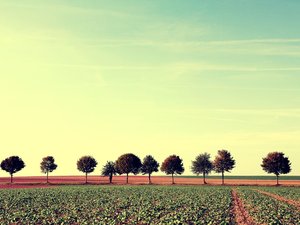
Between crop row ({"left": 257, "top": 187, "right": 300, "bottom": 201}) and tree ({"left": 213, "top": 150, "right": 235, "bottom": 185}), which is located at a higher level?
tree ({"left": 213, "top": 150, "right": 235, "bottom": 185})

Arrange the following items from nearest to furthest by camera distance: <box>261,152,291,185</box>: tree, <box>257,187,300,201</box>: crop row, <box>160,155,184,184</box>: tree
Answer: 1. <box>257,187,300,201</box>: crop row
2. <box>261,152,291,185</box>: tree
3. <box>160,155,184,184</box>: tree

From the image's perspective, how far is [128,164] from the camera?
472ft

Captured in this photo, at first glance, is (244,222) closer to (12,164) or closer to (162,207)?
(162,207)

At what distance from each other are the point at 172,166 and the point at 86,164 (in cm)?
3608

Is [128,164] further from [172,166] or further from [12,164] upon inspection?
[12,164]

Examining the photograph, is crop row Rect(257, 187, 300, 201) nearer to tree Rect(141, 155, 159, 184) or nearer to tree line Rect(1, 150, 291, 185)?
tree line Rect(1, 150, 291, 185)

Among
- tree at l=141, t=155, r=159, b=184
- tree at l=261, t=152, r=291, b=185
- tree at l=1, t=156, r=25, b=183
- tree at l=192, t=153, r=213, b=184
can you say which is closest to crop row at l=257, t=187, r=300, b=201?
tree at l=261, t=152, r=291, b=185

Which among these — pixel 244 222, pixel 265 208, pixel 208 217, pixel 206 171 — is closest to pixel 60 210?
pixel 208 217

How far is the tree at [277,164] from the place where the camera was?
404ft

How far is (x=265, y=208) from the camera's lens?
145 feet

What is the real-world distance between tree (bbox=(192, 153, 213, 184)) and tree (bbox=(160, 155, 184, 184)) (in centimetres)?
592

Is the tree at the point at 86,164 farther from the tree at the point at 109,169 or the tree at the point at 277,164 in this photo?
the tree at the point at 277,164

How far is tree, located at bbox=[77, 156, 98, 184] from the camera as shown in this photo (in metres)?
150

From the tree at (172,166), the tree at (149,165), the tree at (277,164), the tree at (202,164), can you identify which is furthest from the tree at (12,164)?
the tree at (277,164)
